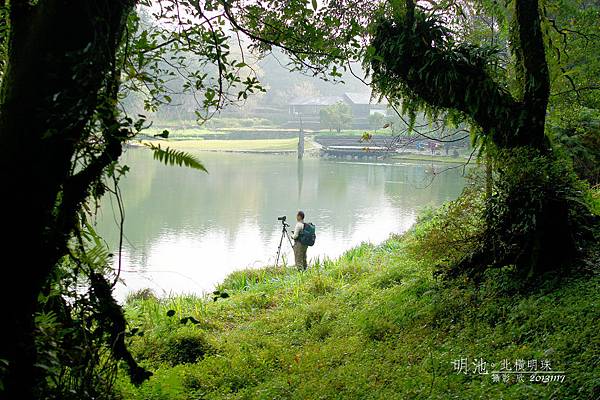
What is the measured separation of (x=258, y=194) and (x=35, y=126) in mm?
18138

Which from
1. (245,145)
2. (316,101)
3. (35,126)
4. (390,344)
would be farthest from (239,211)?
(316,101)

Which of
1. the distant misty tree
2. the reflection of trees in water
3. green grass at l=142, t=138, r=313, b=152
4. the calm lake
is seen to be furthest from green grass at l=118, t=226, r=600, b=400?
the distant misty tree

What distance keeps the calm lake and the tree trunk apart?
9.24 ft

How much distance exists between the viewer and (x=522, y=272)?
12.6ft

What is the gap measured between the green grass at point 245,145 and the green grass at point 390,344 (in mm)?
28968

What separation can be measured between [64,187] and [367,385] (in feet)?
6.55

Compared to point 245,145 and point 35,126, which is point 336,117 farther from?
point 35,126

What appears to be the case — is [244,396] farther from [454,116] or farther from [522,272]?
[454,116]

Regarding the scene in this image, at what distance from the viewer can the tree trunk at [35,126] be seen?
1.59 meters

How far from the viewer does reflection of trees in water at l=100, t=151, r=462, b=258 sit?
1454 cm

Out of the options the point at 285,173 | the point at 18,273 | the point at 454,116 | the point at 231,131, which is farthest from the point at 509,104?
the point at 231,131

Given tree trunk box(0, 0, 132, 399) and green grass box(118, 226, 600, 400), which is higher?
tree trunk box(0, 0, 132, 399)

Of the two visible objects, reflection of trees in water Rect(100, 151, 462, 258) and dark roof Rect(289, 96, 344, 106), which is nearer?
reflection of trees in water Rect(100, 151, 462, 258)

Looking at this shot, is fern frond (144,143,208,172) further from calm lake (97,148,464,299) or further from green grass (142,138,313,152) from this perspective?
green grass (142,138,313,152)
